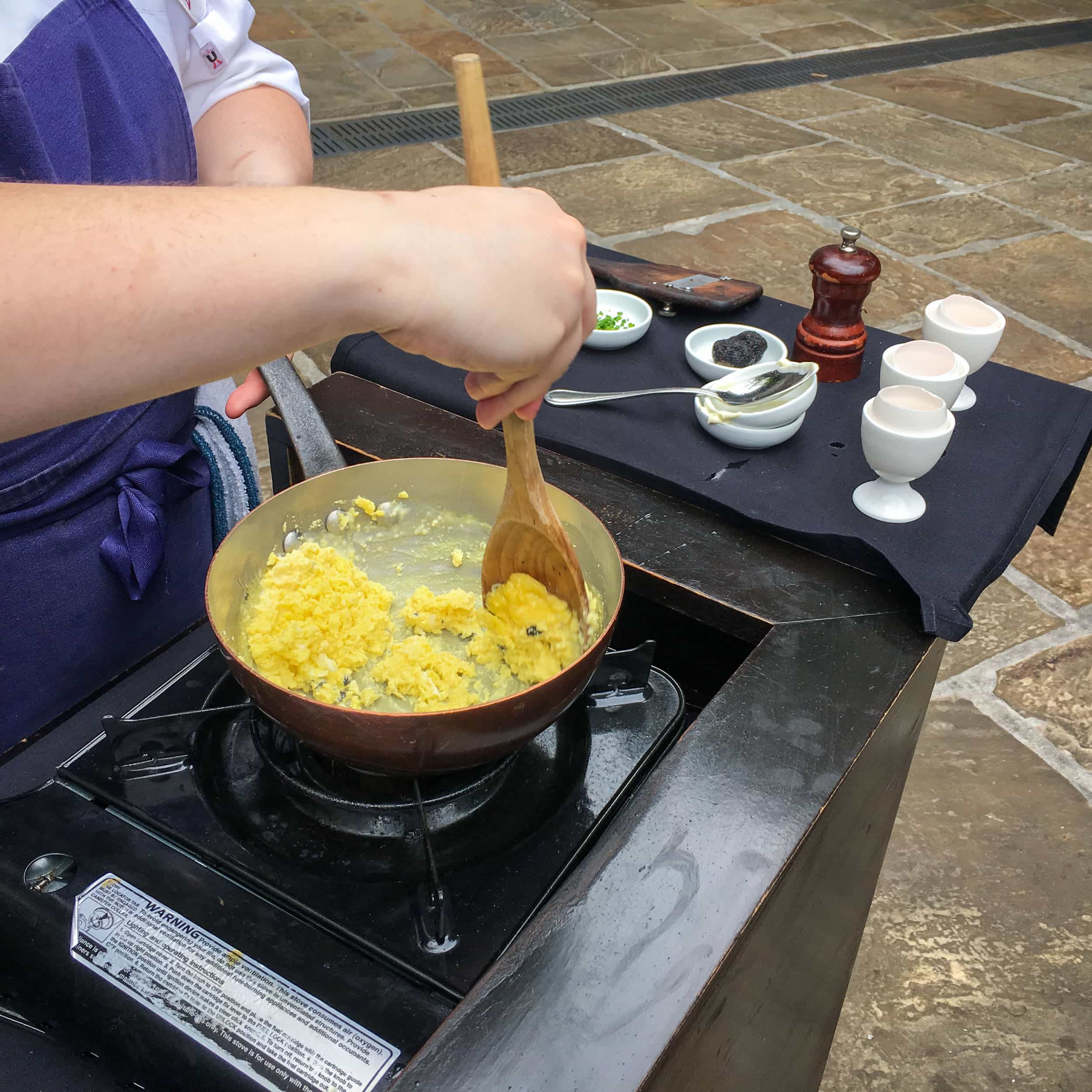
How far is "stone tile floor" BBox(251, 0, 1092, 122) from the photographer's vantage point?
3.82m

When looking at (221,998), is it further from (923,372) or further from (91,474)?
(923,372)

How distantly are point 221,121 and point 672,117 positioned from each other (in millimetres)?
2923

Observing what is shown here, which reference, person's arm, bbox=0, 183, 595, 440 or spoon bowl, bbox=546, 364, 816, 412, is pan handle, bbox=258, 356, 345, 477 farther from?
person's arm, bbox=0, 183, 595, 440

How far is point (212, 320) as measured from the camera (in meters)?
0.52

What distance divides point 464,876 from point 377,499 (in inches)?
13.6

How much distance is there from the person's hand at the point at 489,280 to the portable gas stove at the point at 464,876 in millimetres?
301

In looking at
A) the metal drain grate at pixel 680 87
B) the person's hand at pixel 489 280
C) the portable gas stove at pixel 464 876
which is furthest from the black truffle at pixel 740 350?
the metal drain grate at pixel 680 87

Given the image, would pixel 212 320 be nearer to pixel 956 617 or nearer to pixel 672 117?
pixel 956 617

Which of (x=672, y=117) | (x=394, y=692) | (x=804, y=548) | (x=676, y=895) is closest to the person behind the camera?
(x=676, y=895)

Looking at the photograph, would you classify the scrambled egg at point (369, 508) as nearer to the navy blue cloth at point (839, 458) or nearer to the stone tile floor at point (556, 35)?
the navy blue cloth at point (839, 458)

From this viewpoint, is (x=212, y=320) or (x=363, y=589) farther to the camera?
(x=363, y=589)

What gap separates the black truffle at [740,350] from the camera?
117 centimetres

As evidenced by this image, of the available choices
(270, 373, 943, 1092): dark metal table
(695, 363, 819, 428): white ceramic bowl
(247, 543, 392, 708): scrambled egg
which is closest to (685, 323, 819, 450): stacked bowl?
(695, 363, 819, 428): white ceramic bowl

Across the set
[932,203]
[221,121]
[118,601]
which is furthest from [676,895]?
[932,203]
